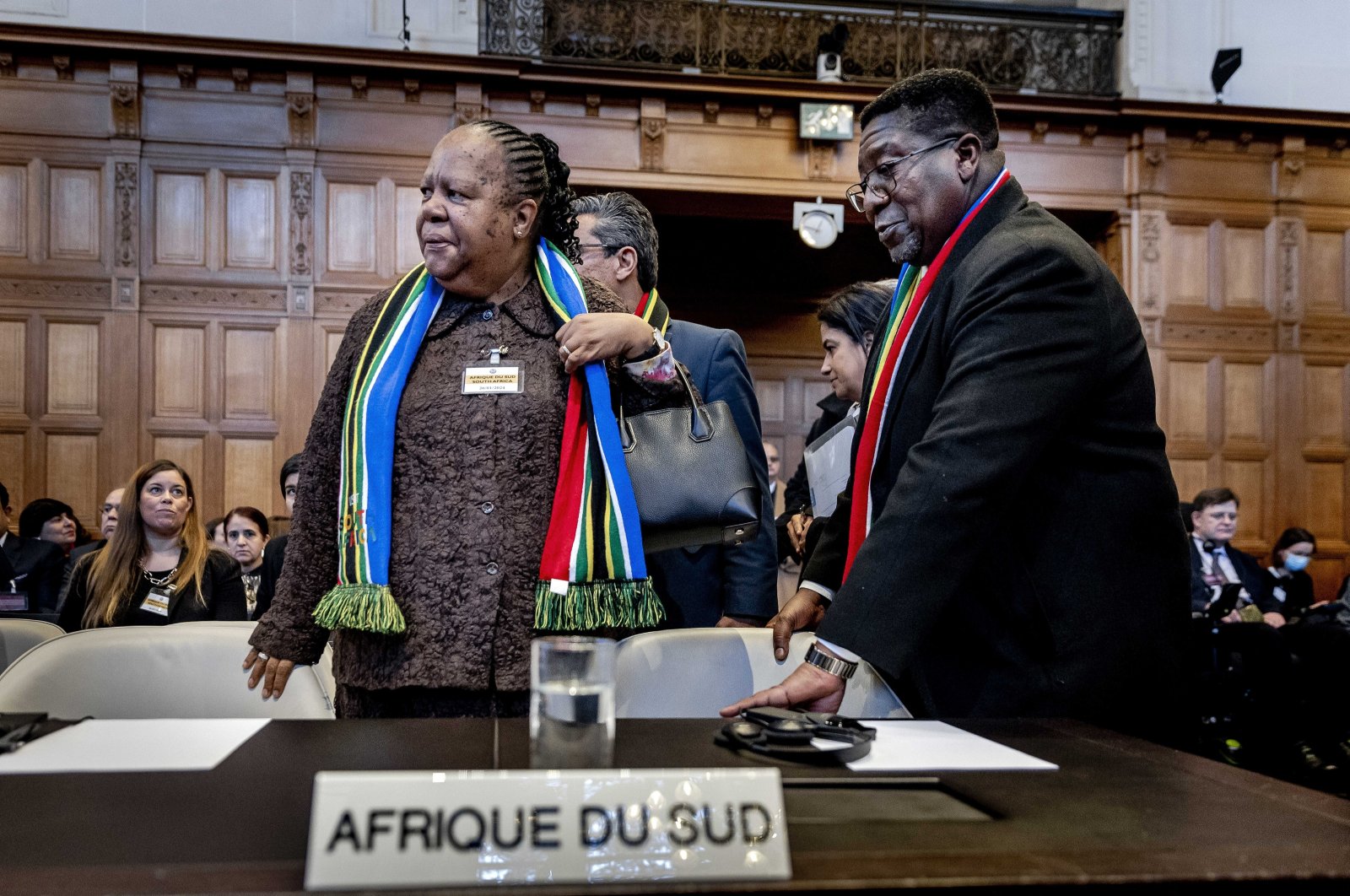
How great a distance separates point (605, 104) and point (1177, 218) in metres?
4.25

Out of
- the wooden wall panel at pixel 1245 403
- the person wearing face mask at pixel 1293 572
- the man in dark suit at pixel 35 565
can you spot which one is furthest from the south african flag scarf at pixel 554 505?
the wooden wall panel at pixel 1245 403

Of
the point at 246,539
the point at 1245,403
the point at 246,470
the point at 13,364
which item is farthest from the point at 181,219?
the point at 1245,403

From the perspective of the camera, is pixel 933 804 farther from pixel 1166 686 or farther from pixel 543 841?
pixel 1166 686

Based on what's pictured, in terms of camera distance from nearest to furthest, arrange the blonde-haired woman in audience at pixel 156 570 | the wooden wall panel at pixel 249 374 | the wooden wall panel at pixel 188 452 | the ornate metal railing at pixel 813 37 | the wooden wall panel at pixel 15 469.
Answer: the blonde-haired woman in audience at pixel 156 570, the wooden wall panel at pixel 15 469, the wooden wall panel at pixel 188 452, the wooden wall panel at pixel 249 374, the ornate metal railing at pixel 813 37

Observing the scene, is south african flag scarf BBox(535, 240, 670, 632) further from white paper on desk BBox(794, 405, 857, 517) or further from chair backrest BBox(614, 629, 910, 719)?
white paper on desk BBox(794, 405, 857, 517)

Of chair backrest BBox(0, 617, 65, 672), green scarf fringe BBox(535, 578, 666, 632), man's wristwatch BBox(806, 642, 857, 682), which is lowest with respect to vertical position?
chair backrest BBox(0, 617, 65, 672)

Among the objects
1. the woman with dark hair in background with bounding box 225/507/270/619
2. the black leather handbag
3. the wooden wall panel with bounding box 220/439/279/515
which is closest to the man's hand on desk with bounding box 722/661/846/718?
the black leather handbag

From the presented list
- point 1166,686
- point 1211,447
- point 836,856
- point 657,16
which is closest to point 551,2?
point 657,16

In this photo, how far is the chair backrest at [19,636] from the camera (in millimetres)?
2320

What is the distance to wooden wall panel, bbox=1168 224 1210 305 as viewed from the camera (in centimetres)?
888

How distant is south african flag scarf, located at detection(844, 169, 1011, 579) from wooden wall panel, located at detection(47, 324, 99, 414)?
7.13 meters

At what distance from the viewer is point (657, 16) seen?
27.8ft

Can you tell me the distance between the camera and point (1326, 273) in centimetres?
910

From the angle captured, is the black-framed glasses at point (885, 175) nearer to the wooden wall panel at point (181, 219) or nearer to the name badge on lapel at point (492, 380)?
the name badge on lapel at point (492, 380)
